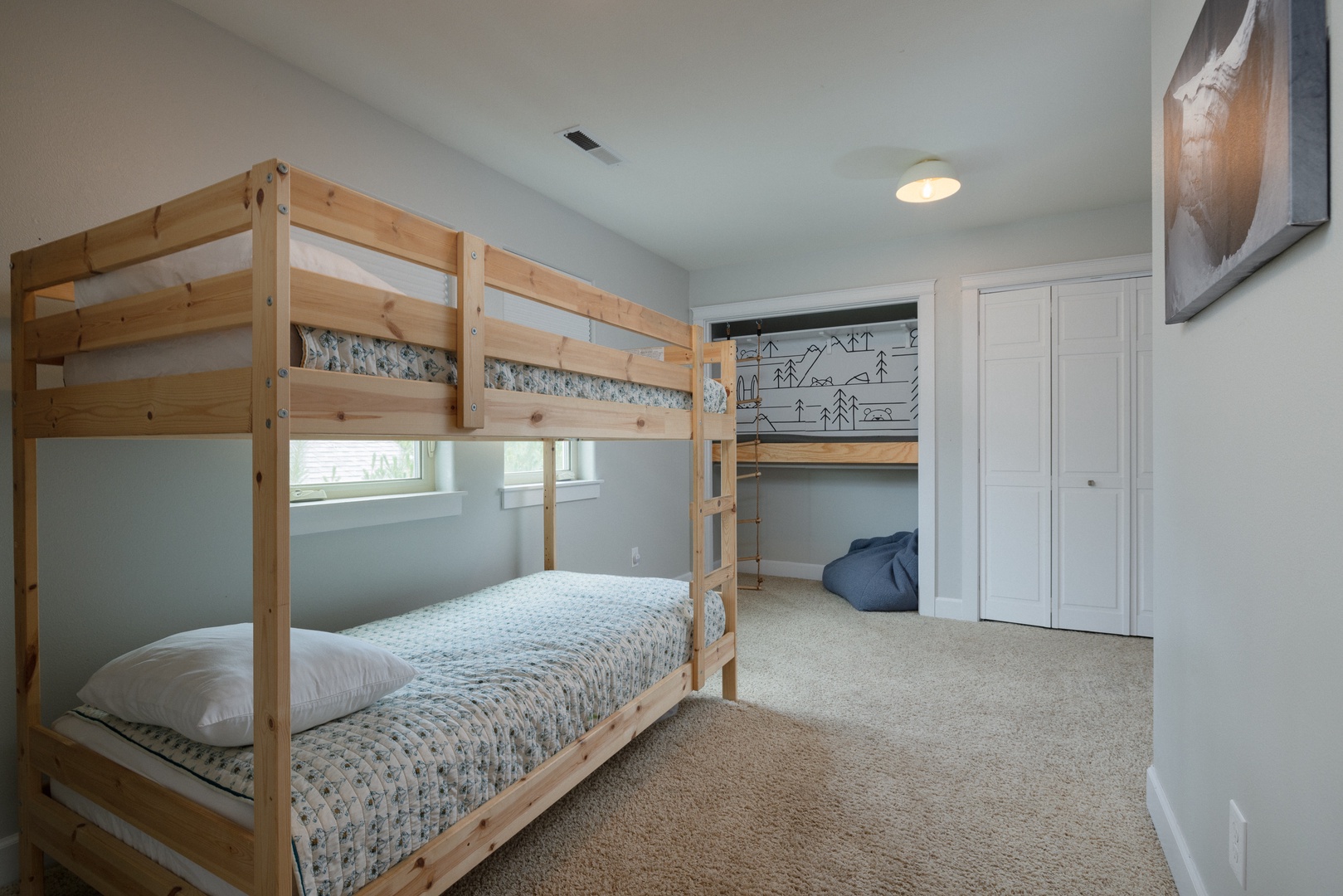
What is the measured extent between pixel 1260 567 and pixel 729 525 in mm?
1859

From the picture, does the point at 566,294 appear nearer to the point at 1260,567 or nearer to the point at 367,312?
the point at 367,312

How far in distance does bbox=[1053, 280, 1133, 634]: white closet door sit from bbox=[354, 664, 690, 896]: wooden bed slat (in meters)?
2.75

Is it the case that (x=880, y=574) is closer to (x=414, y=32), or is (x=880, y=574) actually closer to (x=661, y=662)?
(x=661, y=662)

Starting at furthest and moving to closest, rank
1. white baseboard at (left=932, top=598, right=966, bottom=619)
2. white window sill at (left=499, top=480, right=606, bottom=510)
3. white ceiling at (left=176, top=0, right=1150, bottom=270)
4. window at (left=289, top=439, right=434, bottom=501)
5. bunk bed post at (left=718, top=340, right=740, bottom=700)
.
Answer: white baseboard at (left=932, top=598, right=966, bottom=619) → white window sill at (left=499, top=480, right=606, bottom=510) → bunk bed post at (left=718, top=340, right=740, bottom=700) → window at (left=289, top=439, right=434, bottom=501) → white ceiling at (left=176, top=0, right=1150, bottom=270)

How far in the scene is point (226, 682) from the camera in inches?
49.3

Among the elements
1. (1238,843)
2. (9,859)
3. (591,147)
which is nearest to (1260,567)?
(1238,843)

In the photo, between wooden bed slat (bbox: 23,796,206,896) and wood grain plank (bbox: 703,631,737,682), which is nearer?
wooden bed slat (bbox: 23,796,206,896)

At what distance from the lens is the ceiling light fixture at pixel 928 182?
117 inches

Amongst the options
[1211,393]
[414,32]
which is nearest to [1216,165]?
[1211,393]

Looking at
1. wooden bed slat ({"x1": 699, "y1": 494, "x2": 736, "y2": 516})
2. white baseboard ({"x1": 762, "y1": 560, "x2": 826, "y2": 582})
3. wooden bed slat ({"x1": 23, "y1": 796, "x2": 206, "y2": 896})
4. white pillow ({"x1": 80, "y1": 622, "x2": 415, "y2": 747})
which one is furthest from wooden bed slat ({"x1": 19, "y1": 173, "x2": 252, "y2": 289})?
white baseboard ({"x1": 762, "y1": 560, "x2": 826, "y2": 582})

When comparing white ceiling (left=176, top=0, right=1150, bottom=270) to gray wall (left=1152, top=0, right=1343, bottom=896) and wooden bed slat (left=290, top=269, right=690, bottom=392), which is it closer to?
gray wall (left=1152, top=0, right=1343, bottom=896)

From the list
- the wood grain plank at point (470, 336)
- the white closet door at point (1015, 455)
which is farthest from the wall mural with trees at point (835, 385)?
the wood grain plank at point (470, 336)

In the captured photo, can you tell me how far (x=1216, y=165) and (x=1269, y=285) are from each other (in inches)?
11.7

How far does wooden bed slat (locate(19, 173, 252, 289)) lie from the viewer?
3.56 ft
